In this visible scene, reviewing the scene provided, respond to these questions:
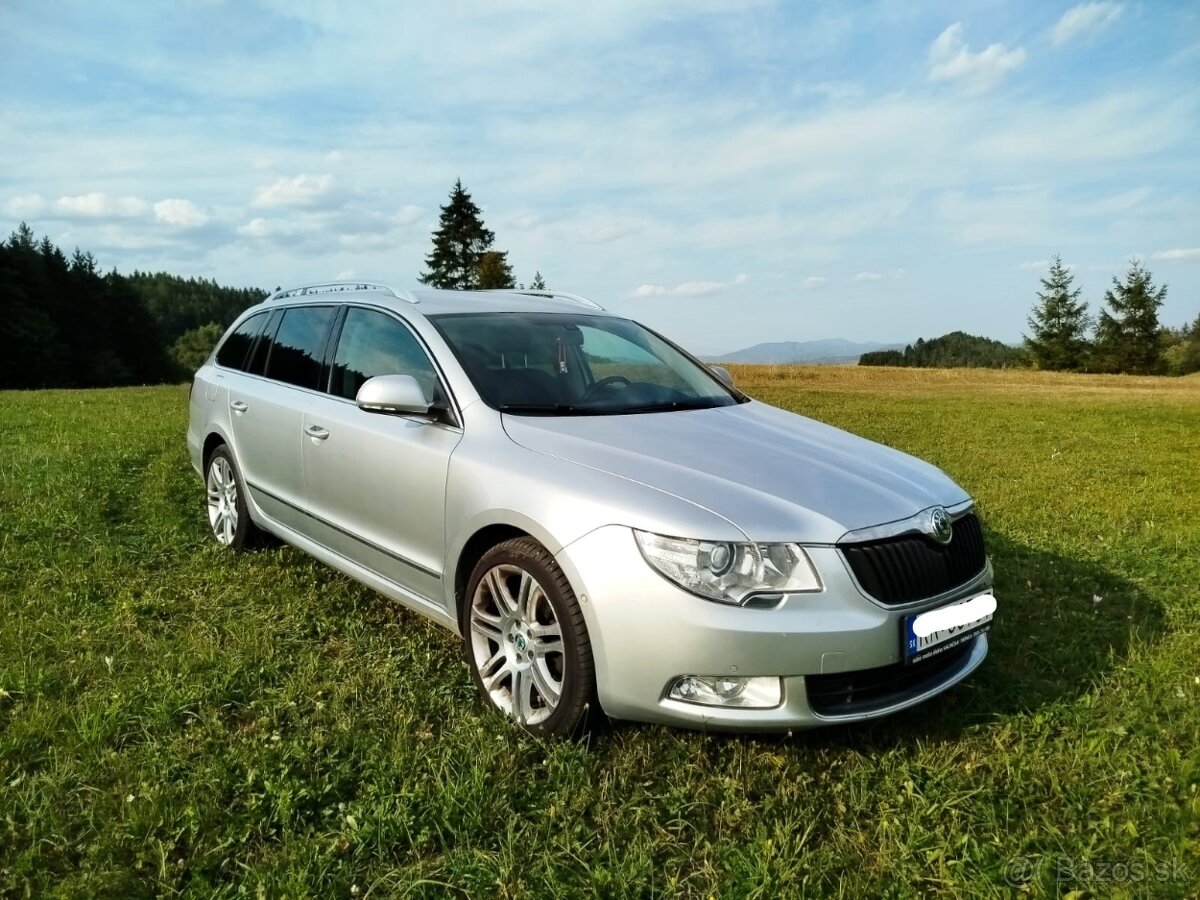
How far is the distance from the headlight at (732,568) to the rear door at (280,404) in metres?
2.46

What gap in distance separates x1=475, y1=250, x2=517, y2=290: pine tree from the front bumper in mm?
49829

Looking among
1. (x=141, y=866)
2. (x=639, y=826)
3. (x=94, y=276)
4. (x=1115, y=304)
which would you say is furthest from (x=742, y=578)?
(x=94, y=276)

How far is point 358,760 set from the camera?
9.18 ft

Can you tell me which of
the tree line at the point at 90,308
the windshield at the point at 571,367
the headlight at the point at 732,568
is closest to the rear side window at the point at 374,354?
the windshield at the point at 571,367

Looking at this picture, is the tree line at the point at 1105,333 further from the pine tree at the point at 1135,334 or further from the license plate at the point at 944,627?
the license plate at the point at 944,627

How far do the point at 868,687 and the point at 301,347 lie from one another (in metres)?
3.51

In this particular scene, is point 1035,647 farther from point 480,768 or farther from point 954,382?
point 954,382

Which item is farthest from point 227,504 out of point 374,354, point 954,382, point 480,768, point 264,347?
point 954,382

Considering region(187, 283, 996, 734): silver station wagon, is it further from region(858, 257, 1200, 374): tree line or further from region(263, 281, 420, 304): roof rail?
region(858, 257, 1200, 374): tree line

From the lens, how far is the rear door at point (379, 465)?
341 cm

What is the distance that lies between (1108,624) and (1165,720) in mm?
1138

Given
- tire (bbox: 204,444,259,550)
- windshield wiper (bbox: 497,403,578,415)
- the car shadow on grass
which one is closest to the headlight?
the car shadow on grass

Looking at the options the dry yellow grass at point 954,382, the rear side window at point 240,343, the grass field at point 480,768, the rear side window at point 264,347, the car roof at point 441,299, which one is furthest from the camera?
the dry yellow grass at point 954,382

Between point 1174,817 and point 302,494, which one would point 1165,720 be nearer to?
point 1174,817
